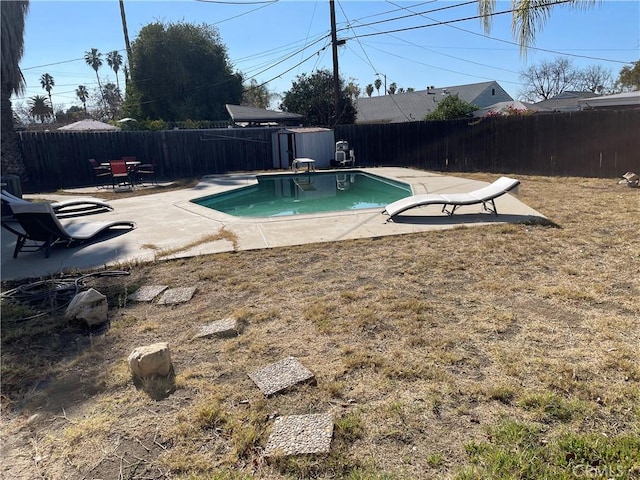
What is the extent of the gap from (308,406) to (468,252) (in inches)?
137

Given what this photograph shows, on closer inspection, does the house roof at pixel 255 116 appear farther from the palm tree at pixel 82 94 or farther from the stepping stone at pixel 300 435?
the palm tree at pixel 82 94

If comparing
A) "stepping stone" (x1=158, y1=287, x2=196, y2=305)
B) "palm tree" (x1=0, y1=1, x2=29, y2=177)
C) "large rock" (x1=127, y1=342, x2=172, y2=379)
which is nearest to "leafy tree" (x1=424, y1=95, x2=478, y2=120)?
"palm tree" (x1=0, y1=1, x2=29, y2=177)

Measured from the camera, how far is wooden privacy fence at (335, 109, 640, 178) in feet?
35.5

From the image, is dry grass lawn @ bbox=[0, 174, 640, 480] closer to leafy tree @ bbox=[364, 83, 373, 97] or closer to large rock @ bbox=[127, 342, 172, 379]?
large rock @ bbox=[127, 342, 172, 379]

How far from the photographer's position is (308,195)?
1246 cm

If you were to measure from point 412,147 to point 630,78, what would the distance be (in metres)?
28.5

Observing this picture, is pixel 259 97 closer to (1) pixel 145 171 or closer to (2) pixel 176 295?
(1) pixel 145 171

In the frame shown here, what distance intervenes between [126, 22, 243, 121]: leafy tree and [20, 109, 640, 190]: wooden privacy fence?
11185 millimetres

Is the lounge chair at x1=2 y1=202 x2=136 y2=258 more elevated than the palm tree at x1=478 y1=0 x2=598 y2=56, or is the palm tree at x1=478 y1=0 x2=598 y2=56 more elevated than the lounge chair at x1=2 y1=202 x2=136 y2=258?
the palm tree at x1=478 y1=0 x2=598 y2=56

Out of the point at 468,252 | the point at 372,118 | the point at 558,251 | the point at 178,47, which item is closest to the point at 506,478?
the point at 468,252

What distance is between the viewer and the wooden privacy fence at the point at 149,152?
14086 mm

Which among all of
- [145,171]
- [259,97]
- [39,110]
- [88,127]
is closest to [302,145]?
[145,171]

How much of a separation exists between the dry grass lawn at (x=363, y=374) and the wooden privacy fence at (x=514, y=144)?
763cm

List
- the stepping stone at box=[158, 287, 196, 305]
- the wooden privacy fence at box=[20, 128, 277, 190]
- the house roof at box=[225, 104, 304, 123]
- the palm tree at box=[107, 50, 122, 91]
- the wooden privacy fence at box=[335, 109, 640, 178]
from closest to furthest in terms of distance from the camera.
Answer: the stepping stone at box=[158, 287, 196, 305], the wooden privacy fence at box=[335, 109, 640, 178], the wooden privacy fence at box=[20, 128, 277, 190], the house roof at box=[225, 104, 304, 123], the palm tree at box=[107, 50, 122, 91]
